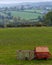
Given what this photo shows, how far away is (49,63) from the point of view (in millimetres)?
14180

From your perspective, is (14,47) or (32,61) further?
(14,47)

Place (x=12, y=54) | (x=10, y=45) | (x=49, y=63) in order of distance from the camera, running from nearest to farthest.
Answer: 1. (x=49, y=63)
2. (x=12, y=54)
3. (x=10, y=45)

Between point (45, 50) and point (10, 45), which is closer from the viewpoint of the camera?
point (45, 50)

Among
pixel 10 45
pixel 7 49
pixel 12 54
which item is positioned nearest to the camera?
pixel 12 54

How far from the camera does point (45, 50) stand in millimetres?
14867

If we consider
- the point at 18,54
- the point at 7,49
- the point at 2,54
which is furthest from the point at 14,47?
the point at 18,54

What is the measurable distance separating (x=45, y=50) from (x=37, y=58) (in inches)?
22.9

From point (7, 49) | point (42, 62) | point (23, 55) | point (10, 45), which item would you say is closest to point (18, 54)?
point (23, 55)

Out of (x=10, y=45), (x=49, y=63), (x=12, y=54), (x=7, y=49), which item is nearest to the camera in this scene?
(x=49, y=63)

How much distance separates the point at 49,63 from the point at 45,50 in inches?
36.2

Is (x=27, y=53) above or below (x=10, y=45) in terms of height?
above

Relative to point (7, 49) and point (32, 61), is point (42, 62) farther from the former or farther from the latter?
point (7, 49)

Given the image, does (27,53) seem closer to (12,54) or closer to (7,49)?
(12,54)

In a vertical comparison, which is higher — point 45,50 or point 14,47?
point 45,50
